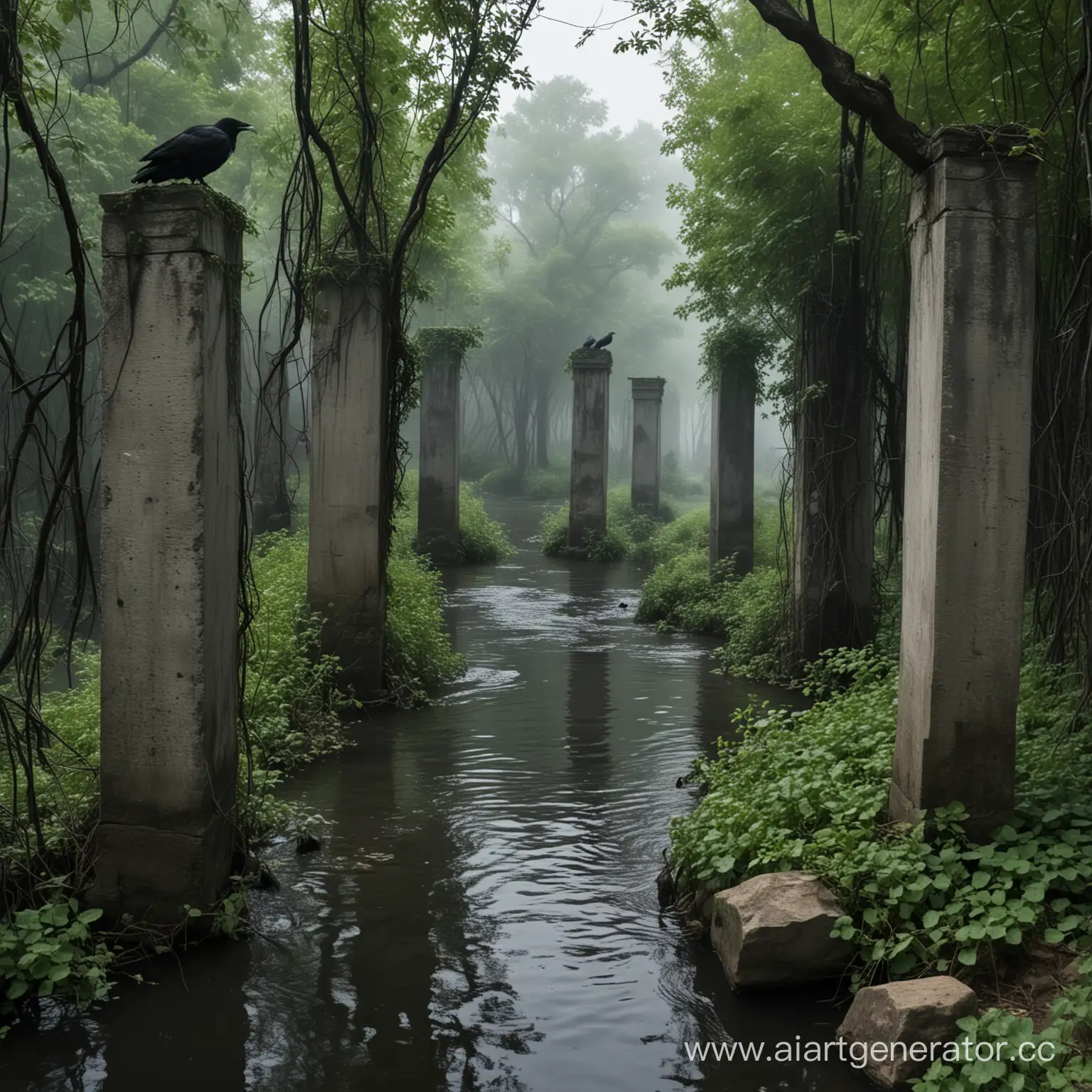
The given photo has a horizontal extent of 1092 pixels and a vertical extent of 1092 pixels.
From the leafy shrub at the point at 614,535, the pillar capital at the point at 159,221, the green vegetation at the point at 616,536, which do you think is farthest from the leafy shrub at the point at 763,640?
the leafy shrub at the point at 614,535

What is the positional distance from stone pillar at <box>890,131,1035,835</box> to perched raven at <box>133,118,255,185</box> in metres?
2.88

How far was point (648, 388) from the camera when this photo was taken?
80.3 feet

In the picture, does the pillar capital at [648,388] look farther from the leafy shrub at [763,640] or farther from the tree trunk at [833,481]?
the tree trunk at [833,481]

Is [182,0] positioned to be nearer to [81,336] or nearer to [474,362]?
[81,336]

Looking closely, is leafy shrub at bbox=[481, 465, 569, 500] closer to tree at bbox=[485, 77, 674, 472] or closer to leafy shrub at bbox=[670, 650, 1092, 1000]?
tree at bbox=[485, 77, 674, 472]

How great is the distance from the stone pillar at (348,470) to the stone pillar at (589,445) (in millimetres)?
12376

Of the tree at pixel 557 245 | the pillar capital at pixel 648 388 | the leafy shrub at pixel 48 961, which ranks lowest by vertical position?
the leafy shrub at pixel 48 961

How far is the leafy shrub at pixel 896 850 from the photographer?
158 inches

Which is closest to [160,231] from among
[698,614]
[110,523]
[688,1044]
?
[110,523]

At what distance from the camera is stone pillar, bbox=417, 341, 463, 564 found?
19078 mm

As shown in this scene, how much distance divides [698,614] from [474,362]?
3245 cm

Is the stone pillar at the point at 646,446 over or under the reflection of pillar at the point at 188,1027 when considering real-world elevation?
over

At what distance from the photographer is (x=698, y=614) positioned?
1306 cm

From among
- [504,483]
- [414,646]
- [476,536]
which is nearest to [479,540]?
[476,536]
